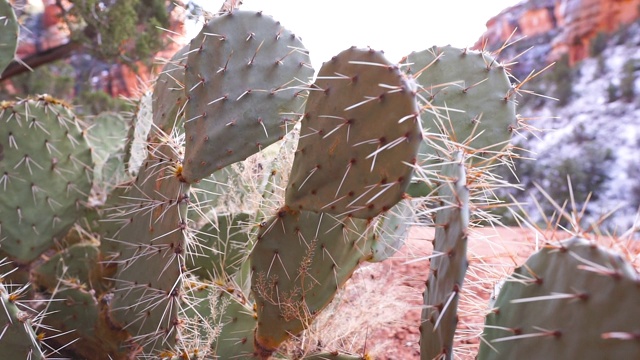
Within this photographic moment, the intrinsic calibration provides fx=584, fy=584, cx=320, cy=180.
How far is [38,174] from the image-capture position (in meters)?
1.82

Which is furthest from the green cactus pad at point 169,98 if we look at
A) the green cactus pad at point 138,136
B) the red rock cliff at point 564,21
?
the red rock cliff at point 564,21

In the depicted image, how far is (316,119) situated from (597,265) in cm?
53

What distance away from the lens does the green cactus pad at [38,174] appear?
1771 millimetres

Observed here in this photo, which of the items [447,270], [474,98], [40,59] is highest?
[474,98]

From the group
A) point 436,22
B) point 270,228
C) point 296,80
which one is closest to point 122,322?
point 270,228

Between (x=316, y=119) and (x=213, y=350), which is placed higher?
(x=316, y=119)

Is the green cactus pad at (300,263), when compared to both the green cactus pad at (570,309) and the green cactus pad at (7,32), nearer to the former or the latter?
the green cactus pad at (570,309)

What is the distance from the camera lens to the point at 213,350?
134 cm

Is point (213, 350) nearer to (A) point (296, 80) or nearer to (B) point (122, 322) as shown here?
(B) point (122, 322)

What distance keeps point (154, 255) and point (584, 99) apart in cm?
600


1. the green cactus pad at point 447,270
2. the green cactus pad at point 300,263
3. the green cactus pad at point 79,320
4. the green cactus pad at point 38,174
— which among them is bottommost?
the green cactus pad at point 79,320

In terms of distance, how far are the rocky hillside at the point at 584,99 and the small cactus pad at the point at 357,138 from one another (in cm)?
426

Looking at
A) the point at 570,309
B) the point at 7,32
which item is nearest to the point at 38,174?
the point at 7,32

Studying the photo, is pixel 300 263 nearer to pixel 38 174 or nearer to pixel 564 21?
pixel 38 174
